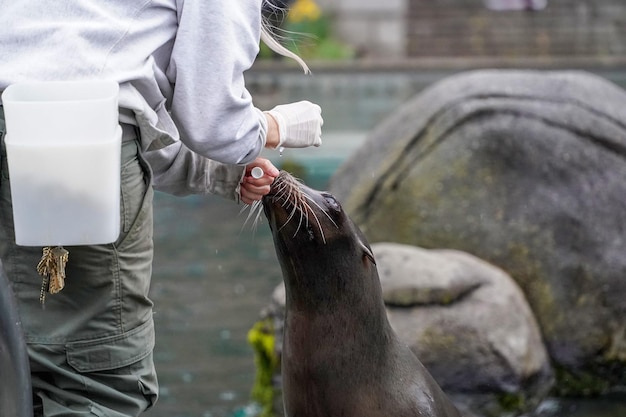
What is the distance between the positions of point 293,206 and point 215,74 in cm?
72

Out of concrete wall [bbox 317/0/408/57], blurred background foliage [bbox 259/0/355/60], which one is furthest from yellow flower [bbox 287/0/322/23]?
concrete wall [bbox 317/0/408/57]

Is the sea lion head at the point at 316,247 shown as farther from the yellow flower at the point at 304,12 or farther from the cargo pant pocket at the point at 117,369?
the yellow flower at the point at 304,12

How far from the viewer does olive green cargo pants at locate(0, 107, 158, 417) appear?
8.21 ft

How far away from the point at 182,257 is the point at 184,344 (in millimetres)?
1961

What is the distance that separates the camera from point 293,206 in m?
3.07

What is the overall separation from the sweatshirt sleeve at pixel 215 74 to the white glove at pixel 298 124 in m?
0.18

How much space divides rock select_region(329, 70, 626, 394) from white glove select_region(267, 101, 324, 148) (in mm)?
3101

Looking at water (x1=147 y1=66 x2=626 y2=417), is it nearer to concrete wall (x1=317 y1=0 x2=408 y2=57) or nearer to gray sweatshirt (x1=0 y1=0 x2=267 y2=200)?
gray sweatshirt (x1=0 y1=0 x2=267 y2=200)

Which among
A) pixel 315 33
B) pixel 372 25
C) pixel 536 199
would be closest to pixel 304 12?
pixel 315 33

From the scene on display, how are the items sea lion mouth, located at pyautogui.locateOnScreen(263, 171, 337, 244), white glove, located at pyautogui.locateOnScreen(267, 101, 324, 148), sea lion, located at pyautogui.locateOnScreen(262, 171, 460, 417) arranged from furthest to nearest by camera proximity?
1. sea lion, located at pyautogui.locateOnScreen(262, 171, 460, 417)
2. sea lion mouth, located at pyautogui.locateOnScreen(263, 171, 337, 244)
3. white glove, located at pyautogui.locateOnScreen(267, 101, 324, 148)

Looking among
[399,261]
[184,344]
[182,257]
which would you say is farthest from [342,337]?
[182,257]

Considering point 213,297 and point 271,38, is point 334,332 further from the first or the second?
point 213,297

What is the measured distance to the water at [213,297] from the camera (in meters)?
5.54

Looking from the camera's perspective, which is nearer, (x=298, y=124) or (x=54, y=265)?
(x=54, y=265)
